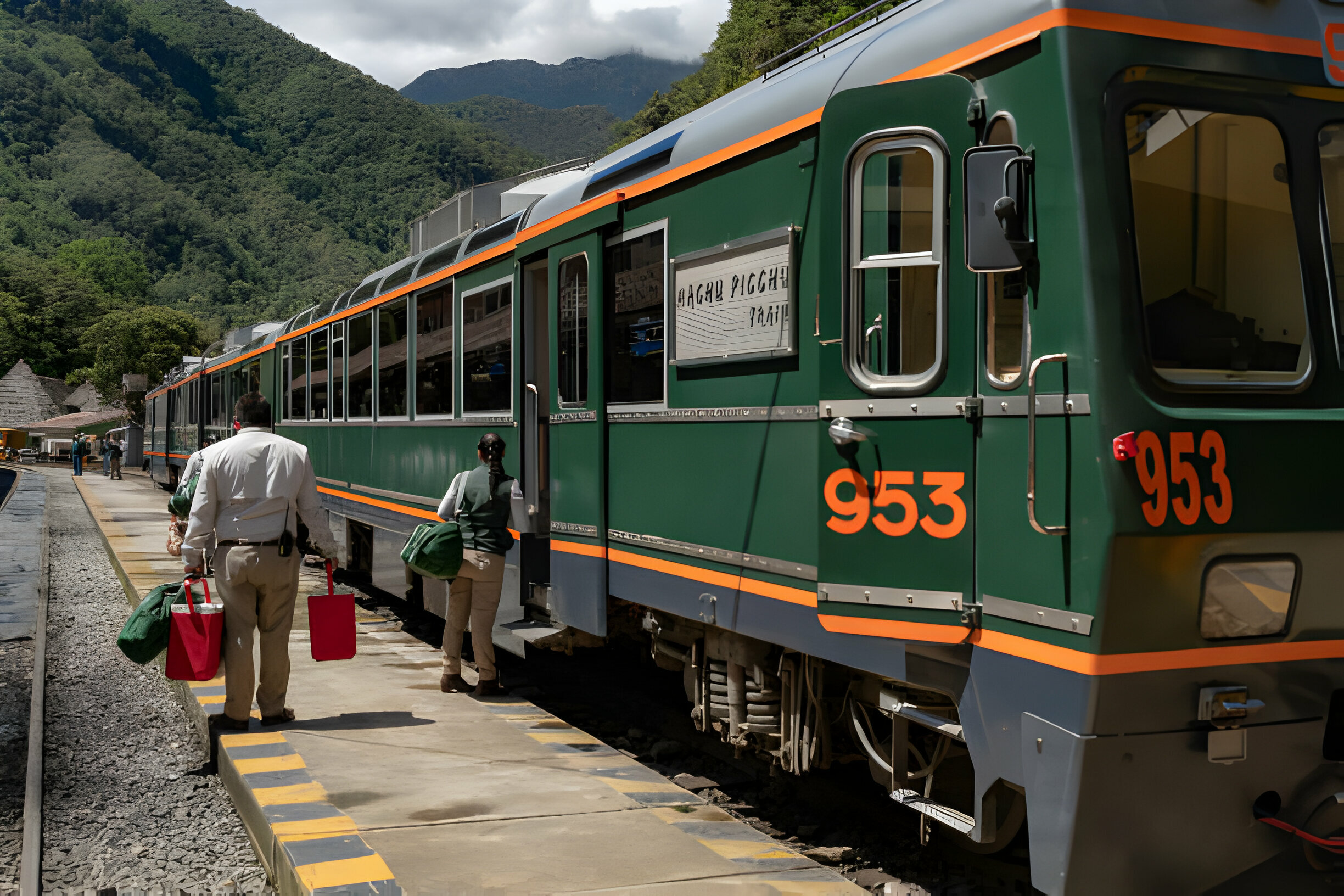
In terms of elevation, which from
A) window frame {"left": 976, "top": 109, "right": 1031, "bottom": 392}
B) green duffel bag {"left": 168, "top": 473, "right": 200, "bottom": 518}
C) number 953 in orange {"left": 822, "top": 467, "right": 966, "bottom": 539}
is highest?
window frame {"left": 976, "top": 109, "right": 1031, "bottom": 392}

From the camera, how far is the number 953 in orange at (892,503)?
4.20 meters

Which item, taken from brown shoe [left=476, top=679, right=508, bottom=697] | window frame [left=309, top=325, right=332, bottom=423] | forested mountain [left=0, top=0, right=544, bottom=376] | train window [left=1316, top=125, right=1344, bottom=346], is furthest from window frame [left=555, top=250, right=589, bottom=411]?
forested mountain [left=0, top=0, right=544, bottom=376]

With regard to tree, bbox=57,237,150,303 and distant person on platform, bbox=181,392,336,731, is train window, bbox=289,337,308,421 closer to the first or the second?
distant person on platform, bbox=181,392,336,731

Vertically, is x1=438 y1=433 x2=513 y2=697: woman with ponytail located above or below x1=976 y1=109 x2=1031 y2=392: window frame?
below

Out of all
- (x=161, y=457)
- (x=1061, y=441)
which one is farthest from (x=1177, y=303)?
(x=161, y=457)

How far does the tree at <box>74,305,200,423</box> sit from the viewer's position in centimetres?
8931

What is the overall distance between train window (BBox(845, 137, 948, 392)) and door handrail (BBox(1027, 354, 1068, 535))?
0.45 m

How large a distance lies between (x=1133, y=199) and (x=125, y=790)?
6055 mm

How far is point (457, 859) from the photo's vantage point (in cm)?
495

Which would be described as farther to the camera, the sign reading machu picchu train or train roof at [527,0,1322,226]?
the sign reading machu picchu train

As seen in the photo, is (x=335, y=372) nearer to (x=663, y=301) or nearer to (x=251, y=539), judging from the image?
(x=251, y=539)

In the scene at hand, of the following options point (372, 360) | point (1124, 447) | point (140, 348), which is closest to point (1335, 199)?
point (1124, 447)

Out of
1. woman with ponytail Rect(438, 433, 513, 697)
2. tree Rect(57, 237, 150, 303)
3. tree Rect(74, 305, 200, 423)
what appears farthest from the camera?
tree Rect(57, 237, 150, 303)

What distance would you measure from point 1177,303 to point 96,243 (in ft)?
518
